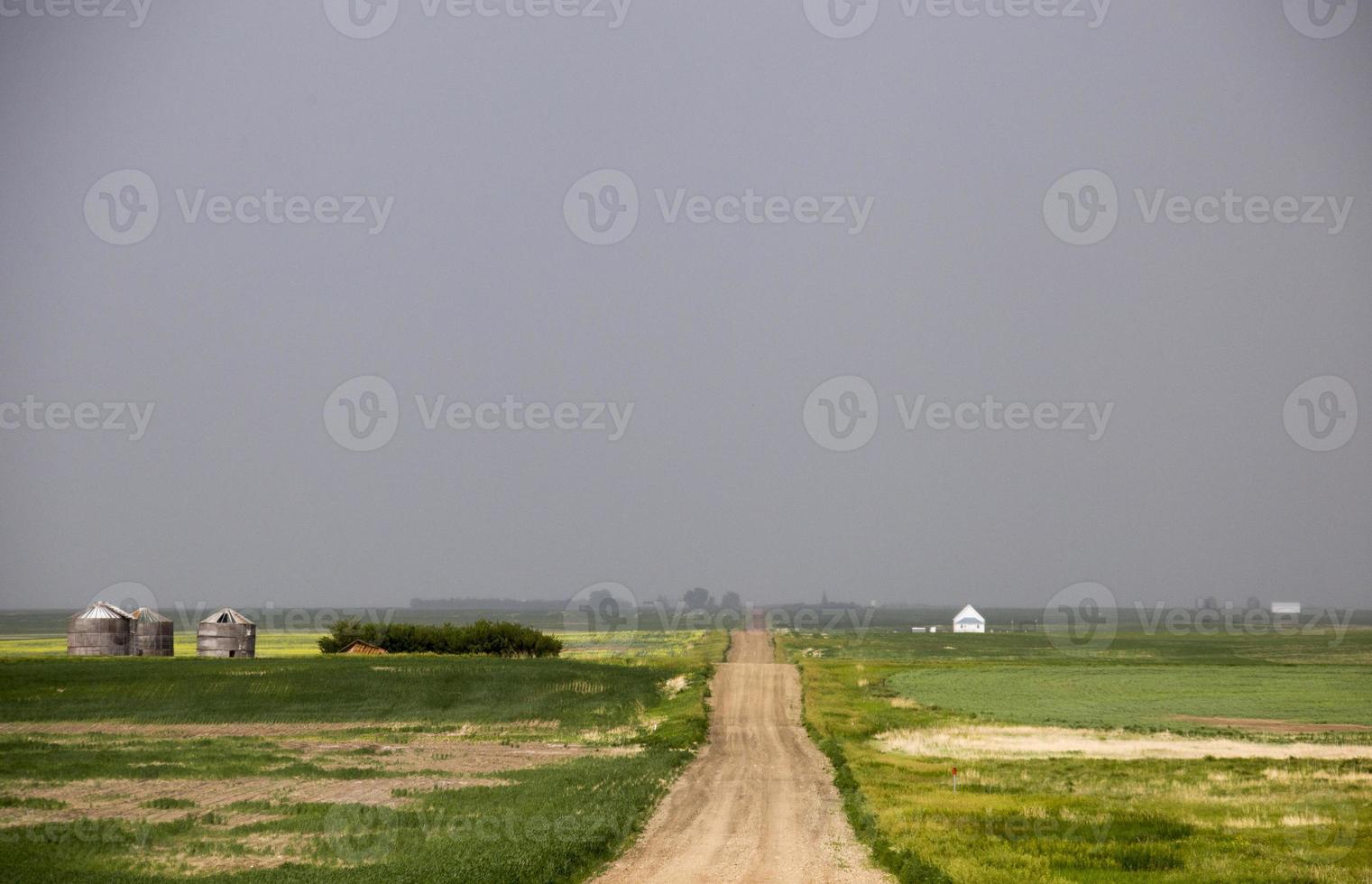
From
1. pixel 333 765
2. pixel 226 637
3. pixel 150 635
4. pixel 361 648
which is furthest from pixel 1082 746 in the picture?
pixel 150 635

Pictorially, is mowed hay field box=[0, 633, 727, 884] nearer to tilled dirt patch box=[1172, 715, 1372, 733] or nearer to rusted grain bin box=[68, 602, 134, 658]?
rusted grain bin box=[68, 602, 134, 658]

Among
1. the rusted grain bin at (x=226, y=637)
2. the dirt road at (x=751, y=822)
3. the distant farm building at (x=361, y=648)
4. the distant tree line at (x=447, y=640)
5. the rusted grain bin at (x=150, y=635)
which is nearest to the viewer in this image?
the dirt road at (x=751, y=822)

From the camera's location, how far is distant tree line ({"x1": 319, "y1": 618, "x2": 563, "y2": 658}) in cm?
10825

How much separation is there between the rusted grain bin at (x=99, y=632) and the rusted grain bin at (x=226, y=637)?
7.47 meters

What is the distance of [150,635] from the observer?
105688mm

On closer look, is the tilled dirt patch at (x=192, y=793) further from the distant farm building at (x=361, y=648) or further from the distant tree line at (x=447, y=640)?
the distant tree line at (x=447, y=640)

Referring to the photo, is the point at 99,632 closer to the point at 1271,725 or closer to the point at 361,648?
the point at 361,648

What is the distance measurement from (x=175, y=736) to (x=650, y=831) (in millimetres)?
38595

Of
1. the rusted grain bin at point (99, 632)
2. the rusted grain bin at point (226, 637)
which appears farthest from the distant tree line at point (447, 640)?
the rusted grain bin at point (99, 632)

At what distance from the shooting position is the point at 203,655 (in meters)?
99.4

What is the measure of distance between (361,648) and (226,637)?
12397 millimetres

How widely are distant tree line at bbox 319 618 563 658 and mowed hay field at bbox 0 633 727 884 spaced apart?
1326 centimetres

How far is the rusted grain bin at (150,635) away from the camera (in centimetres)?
10506

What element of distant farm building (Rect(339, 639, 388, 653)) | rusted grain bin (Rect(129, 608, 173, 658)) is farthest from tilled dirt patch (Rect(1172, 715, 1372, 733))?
rusted grain bin (Rect(129, 608, 173, 658))
